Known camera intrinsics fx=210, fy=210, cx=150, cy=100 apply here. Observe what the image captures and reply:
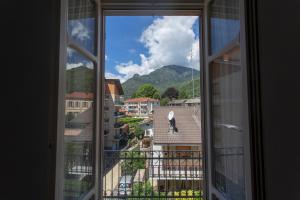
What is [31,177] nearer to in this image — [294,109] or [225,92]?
[294,109]

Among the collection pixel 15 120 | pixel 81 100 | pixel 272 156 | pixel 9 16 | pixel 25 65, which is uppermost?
pixel 9 16

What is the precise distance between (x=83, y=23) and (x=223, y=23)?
1085 millimetres

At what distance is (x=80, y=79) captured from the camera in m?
1.58

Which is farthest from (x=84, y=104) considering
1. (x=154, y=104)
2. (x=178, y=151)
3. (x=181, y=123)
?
(x=178, y=151)

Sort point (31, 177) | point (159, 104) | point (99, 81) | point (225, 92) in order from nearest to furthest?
point (31, 177), point (225, 92), point (99, 81), point (159, 104)

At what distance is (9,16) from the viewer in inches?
31.0

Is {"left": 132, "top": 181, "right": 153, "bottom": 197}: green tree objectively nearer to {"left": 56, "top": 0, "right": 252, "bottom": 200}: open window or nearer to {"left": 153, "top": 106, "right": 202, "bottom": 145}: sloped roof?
{"left": 56, "top": 0, "right": 252, "bottom": 200}: open window

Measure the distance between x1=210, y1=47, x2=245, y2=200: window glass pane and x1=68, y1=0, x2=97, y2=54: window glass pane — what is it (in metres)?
1.08

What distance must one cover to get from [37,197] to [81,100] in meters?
0.80

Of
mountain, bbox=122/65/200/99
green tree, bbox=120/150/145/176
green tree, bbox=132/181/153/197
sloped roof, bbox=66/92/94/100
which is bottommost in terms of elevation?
green tree, bbox=132/181/153/197

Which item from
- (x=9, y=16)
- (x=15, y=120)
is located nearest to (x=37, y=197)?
(x=15, y=120)

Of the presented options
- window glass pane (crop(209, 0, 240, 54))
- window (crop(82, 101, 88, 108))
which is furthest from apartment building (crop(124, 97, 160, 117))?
window glass pane (crop(209, 0, 240, 54))

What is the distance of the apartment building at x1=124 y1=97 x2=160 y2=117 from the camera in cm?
222

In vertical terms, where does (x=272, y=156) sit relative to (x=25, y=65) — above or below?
below
